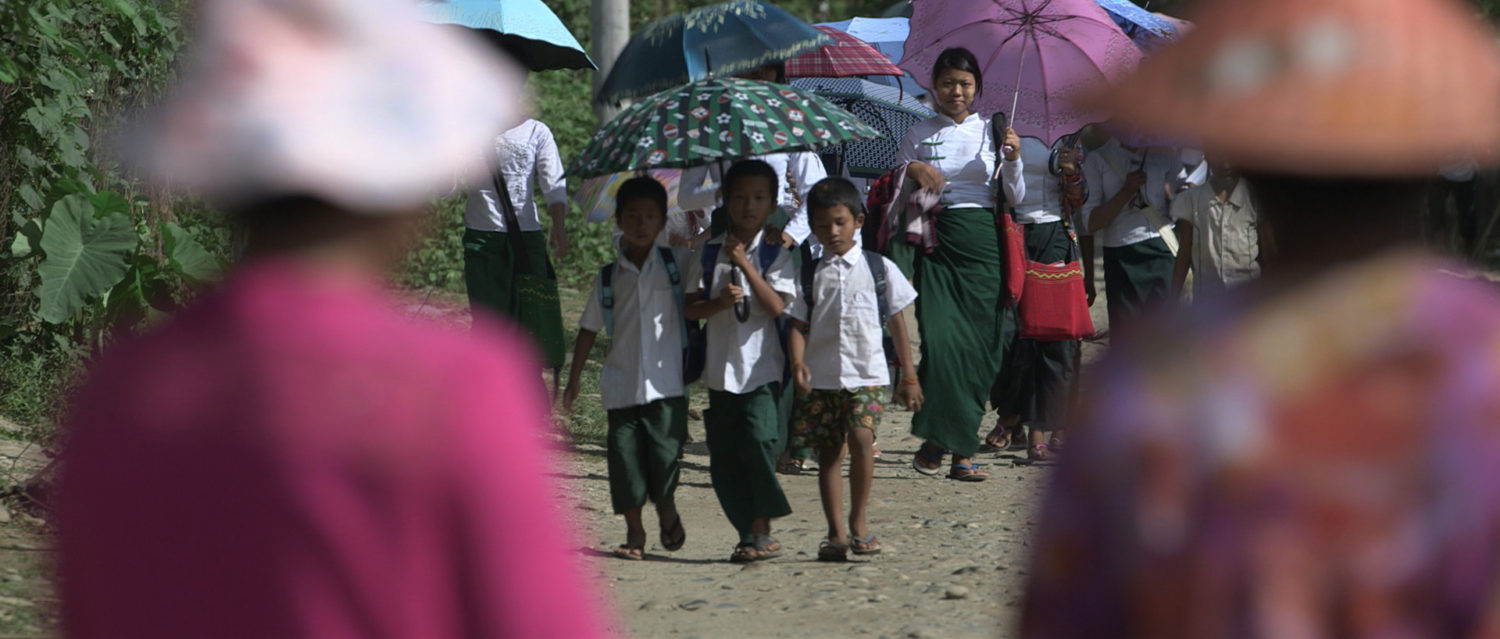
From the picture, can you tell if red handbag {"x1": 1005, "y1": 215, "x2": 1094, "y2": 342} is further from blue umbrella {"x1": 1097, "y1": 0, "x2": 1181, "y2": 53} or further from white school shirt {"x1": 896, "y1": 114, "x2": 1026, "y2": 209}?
blue umbrella {"x1": 1097, "y1": 0, "x2": 1181, "y2": 53}

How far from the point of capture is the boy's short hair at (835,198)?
657 cm

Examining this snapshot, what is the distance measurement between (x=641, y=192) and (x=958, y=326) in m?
2.14

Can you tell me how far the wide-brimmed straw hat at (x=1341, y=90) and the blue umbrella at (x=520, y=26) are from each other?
6081 millimetres

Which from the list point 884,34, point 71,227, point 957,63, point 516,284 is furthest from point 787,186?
point 884,34

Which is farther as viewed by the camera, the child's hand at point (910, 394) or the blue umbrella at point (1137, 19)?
the blue umbrella at point (1137, 19)

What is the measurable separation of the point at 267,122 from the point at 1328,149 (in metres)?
1.02

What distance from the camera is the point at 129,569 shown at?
1.88 meters

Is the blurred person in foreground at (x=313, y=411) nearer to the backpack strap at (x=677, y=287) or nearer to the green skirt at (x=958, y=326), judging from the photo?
the backpack strap at (x=677, y=287)

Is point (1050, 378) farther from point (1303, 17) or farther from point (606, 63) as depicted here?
point (1303, 17)

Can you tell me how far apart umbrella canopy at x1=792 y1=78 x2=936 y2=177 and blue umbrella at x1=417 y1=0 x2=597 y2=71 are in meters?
2.98

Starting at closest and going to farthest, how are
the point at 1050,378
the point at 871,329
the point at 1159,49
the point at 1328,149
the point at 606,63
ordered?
the point at 1328,149 → the point at 1159,49 → the point at 871,329 → the point at 1050,378 → the point at 606,63

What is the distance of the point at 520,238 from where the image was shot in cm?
855

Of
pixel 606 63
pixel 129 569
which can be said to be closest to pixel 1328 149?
pixel 129 569

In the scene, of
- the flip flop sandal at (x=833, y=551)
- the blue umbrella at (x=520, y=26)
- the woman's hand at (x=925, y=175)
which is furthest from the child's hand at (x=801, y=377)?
the blue umbrella at (x=520, y=26)
